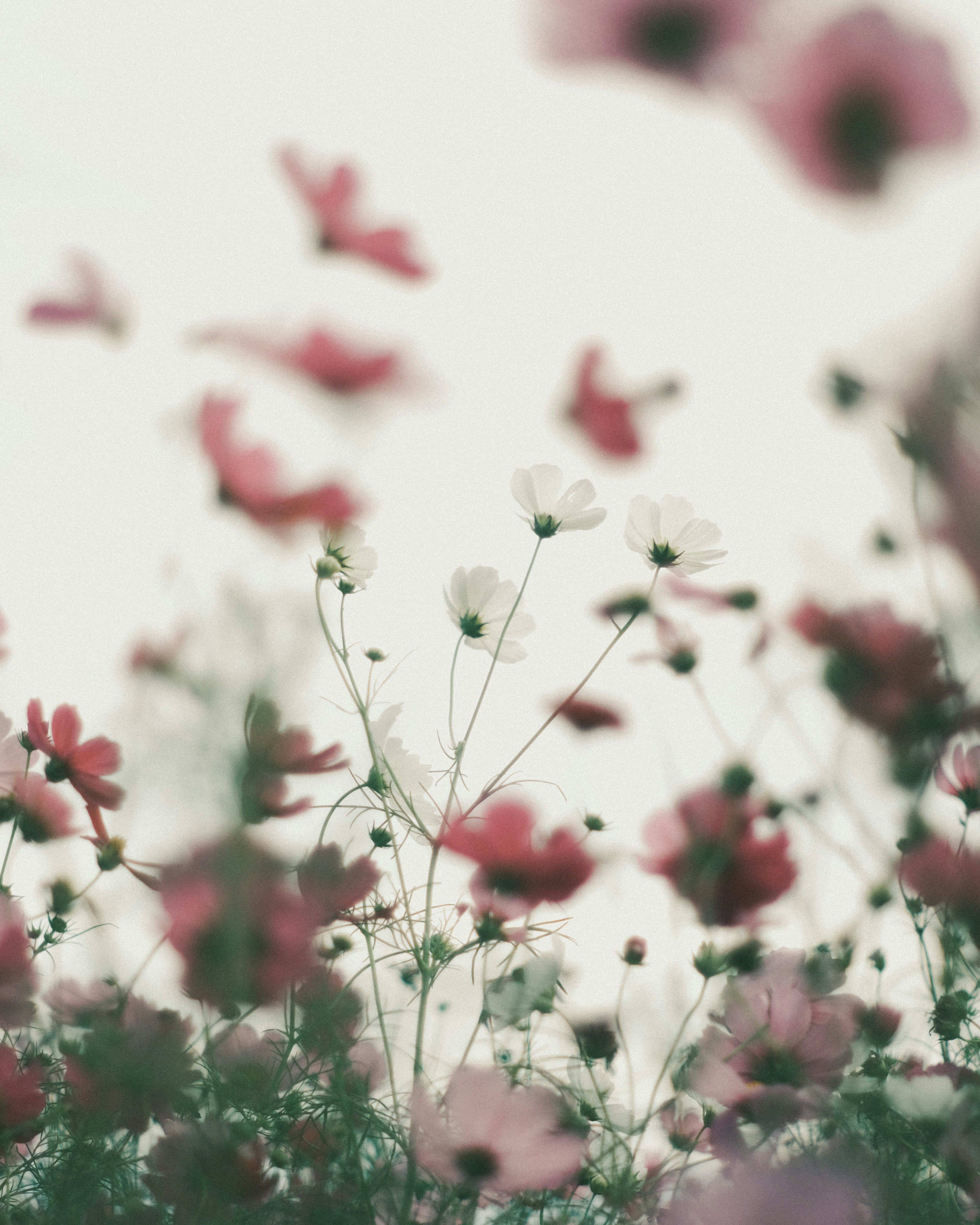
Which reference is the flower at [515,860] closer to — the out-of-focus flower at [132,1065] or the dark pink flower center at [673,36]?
the out-of-focus flower at [132,1065]

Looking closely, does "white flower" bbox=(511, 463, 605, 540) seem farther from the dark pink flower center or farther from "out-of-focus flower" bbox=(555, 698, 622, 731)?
the dark pink flower center

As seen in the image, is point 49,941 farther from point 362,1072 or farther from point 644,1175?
point 644,1175

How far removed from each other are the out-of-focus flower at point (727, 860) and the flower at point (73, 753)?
233 millimetres

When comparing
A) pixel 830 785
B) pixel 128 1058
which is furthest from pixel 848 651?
pixel 128 1058

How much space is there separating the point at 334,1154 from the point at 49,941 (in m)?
0.24

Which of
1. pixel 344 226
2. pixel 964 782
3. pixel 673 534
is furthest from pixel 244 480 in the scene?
pixel 964 782

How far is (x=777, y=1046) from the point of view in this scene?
1.09 feet

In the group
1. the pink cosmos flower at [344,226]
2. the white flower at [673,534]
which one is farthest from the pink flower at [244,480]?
the white flower at [673,534]

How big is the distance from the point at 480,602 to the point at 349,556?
0.22 ft

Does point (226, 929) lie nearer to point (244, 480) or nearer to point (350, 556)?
point (244, 480)

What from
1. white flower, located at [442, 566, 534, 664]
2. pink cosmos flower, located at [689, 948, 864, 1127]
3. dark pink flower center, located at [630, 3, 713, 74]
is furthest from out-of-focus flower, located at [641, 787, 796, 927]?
dark pink flower center, located at [630, 3, 713, 74]

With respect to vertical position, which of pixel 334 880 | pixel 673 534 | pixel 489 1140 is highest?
pixel 673 534

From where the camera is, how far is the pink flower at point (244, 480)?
262 millimetres

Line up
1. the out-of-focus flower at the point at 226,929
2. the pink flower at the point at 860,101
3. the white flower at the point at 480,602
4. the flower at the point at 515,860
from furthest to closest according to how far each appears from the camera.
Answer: the white flower at the point at 480,602 < the flower at the point at 515,860 < the out-of-focus flower at the point at 226,929 < the pink flower at the point at 860,101
